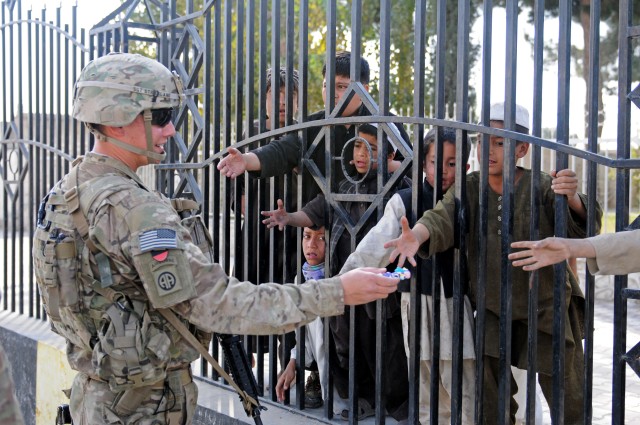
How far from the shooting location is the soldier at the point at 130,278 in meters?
2.33

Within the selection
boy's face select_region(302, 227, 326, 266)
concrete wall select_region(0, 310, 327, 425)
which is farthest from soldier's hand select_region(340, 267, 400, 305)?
concrete wall select_region(0, 310, 327, 425)

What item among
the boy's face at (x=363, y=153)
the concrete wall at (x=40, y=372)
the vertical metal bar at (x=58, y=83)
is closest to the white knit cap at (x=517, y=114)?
the boy's face at (x=363, y=153)

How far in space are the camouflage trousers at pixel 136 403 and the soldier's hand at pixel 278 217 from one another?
105 cm

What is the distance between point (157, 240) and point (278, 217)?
1.30 metres

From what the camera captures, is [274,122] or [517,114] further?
[274,122]

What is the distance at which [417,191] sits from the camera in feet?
9.80

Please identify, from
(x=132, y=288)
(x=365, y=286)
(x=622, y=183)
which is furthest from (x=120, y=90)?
(x=622, y=183)

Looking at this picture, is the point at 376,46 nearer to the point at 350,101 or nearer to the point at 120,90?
the point at 350,101

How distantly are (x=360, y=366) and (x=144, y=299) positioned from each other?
1.49 metres

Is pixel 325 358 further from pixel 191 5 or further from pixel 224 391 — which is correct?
pixel 191 5

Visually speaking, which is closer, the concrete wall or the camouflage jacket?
the camouflage jacket

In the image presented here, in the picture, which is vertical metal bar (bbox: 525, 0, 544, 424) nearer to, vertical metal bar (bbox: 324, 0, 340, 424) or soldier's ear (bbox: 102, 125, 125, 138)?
vertical metal bar (bbox: 324, 0, 340, 424)

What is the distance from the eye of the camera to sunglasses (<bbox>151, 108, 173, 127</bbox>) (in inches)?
100

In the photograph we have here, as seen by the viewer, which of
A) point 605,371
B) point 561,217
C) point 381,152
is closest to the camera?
point 561,217
